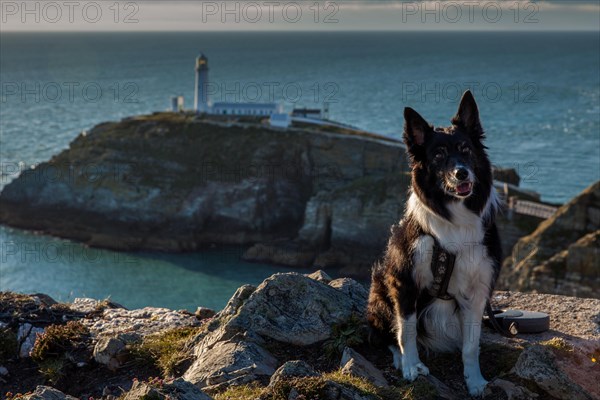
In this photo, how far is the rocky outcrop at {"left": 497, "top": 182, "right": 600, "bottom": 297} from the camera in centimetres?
4034

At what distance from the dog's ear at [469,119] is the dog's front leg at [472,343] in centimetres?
179

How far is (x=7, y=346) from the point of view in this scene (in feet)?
36.7

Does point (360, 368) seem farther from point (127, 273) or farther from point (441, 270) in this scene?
point (127, 273)

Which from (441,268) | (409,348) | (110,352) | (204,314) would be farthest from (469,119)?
(204,314)

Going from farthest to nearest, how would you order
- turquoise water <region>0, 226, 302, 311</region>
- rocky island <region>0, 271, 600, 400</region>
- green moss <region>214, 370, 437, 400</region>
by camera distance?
1. turquoise water <region>0, 226, 302, 311</region>
2. rocky island <region>0, 271, 600, 400</region>
3. green moss <region>214, 370, 437, 400</region>

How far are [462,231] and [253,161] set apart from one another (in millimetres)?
61041

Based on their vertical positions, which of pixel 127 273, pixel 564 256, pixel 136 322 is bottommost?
pixel 127 273

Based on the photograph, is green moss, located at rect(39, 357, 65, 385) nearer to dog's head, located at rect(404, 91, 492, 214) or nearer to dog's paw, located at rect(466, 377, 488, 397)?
dog's paw, located at rect(466, 377, 488, 397)

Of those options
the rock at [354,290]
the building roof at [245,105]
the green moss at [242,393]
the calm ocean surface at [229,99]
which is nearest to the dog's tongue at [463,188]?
the green moss at [242,393]

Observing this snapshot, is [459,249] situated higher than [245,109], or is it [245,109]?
[245,109]

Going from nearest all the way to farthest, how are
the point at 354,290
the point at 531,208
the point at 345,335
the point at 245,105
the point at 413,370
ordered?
the point at 413,370 < the point at 345,335 < the point at 354,290 < the point at 531,208 < the point at 245,105

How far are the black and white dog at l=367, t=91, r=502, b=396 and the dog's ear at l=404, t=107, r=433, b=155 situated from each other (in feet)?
0.03

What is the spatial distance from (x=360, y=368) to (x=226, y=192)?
56.8 m

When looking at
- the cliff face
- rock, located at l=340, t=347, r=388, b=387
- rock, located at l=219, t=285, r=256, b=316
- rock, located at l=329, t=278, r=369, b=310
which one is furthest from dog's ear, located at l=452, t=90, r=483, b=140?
the cliff face
